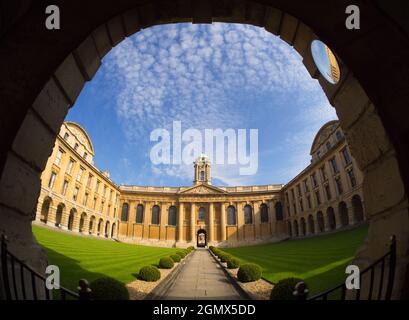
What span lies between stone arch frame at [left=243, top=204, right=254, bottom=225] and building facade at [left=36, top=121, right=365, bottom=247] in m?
0.22

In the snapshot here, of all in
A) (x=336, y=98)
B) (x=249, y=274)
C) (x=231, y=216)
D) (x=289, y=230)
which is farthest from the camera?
(x=231, y=216)

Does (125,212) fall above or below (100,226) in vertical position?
above

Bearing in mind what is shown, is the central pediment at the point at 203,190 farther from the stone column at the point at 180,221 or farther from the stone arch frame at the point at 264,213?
the stone arch frame at the point at 264,213

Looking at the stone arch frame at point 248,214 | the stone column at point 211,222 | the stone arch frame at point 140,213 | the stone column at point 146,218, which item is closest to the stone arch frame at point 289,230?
the stone arch frame at point 248,214

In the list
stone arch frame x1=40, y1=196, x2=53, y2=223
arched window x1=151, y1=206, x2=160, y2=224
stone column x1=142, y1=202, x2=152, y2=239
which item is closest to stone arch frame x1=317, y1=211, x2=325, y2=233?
arched window x1=151, y1=206, x2=160, y2=224

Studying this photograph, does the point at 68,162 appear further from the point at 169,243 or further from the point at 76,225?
the point at 169,243

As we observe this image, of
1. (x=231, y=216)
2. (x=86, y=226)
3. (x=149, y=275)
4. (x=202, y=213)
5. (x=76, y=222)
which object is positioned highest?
(x=202, y=213)

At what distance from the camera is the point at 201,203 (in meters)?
56.9

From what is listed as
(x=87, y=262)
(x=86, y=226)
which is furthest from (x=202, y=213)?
(x=87, y=262)

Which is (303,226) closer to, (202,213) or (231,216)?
(231,216)

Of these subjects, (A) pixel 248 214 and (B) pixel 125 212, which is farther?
(B) pixel 125 212

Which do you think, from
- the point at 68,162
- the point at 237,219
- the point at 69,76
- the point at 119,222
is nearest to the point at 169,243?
the point at 119,222

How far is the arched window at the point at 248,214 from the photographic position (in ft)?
180

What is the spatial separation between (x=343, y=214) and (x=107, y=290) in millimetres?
37714
